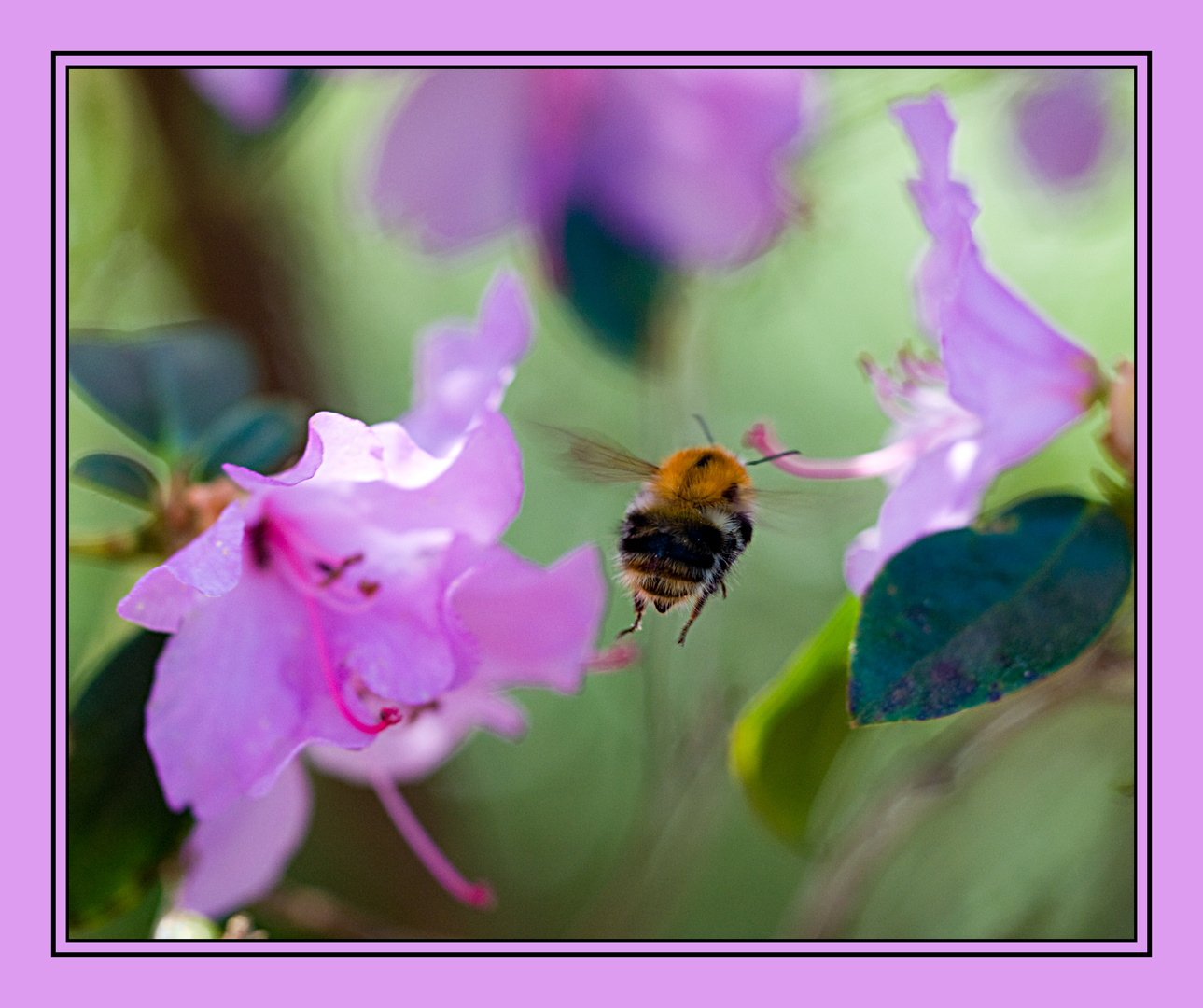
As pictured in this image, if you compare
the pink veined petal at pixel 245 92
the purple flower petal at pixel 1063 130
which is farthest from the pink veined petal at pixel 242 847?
the purple flower petal at pixel 1063 130

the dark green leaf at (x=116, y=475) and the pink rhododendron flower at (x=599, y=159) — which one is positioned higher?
the pink rhododendron flower at (x=599, y=159)

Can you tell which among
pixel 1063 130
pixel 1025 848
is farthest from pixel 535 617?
pixel 1063 130

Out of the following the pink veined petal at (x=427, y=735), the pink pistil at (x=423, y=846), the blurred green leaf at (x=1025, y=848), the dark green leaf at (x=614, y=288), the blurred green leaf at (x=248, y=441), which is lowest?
the blurred green leaf at (x=1025, y=848)

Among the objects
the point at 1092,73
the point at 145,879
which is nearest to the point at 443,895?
the point at 145,879

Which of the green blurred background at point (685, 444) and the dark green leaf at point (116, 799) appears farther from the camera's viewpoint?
the green blurred background at point (685, 444)

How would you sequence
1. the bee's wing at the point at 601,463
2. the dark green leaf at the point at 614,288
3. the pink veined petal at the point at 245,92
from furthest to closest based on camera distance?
the dark green leaf at the point at 614,288 < the pink veined petal at the point at 245,92 < the bee's wing at the point at 601,463

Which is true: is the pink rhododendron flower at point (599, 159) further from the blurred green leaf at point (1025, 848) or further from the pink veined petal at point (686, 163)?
the blurred green leaf at point (1025, 848)

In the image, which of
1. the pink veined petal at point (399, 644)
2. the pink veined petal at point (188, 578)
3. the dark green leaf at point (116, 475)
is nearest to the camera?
the pink veined petal at point (188, 578)
